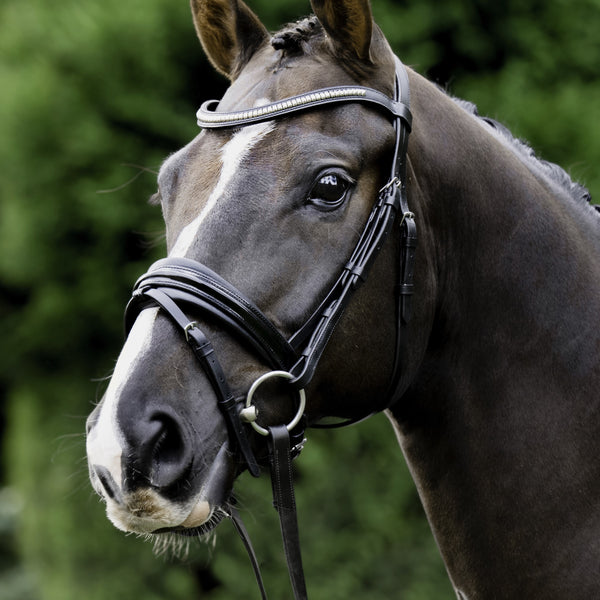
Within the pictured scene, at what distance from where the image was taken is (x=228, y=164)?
2057 millimetres

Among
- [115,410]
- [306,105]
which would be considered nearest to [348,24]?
[306,105]

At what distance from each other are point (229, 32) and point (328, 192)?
89 cm

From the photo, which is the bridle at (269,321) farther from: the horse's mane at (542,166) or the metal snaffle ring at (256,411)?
the horse's mane at (542,166)

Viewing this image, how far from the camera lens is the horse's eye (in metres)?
2.04

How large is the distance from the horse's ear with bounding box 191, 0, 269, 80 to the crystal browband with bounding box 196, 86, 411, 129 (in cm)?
43

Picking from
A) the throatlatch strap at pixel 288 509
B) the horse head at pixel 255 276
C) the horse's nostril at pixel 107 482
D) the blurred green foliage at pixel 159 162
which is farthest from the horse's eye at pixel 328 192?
the blurred green foliage at pixel 159 162

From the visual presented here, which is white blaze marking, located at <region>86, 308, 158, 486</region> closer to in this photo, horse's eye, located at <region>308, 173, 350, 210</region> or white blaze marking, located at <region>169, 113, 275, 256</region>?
white blaze marking, located at <region>169, 113, 275, 256</region>

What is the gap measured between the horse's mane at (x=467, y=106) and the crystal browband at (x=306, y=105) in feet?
0.72

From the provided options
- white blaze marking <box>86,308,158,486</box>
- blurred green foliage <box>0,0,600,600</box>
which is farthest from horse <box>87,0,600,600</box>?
blurred green foliage <box>0,0,600,600</box>

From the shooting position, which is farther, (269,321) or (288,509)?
(288,509)

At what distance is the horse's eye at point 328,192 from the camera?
6.71 feet

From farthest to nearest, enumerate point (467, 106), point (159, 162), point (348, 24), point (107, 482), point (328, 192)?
point (159, 162) < point (467, 106) < point (348, 24) < point (328, 192) < point (107, 482)

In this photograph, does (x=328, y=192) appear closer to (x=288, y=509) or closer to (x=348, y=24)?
(x=348, y=24)

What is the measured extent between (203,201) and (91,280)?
12.0ft
